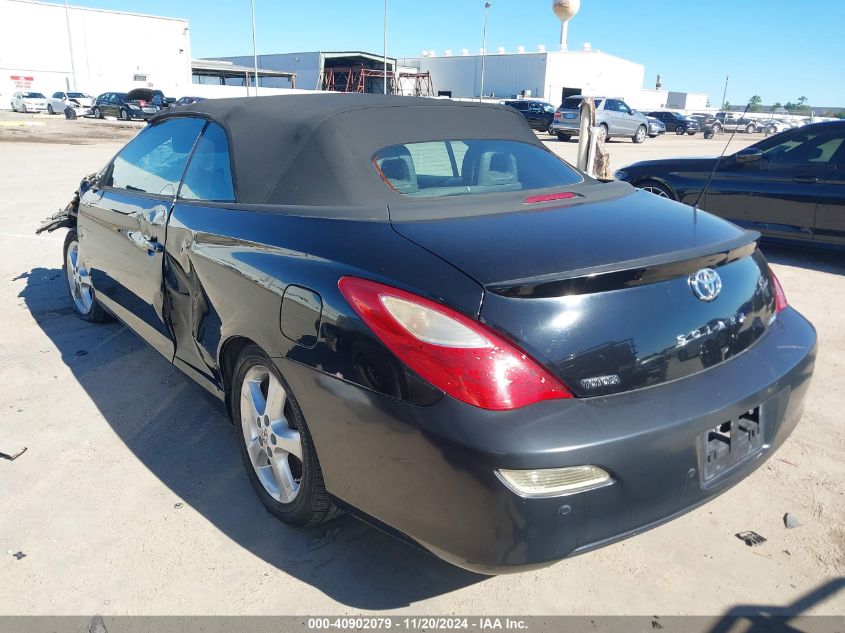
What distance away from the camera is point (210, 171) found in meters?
3.08

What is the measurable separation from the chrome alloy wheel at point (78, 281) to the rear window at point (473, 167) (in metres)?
2.89

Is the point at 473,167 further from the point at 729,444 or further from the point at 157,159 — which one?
the point at 157,159

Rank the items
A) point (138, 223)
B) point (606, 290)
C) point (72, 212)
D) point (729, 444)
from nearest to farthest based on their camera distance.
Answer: point (606, 290) → point (729, 444) → point (138, 223) → point (72, 212)

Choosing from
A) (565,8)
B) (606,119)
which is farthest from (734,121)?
(565,8)

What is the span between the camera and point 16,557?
2.47m

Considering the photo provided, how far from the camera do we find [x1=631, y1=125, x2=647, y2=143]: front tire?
95.0ft

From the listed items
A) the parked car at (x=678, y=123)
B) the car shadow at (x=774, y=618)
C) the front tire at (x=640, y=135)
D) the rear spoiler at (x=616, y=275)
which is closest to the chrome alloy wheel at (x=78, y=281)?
the rear spoiler at (x=616, y=275)

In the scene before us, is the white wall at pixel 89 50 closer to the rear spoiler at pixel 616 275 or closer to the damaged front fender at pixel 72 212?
the damaged front fender at pixel 72 212

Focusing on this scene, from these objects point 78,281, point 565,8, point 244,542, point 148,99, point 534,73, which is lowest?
point 244,542

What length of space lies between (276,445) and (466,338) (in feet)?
3.44

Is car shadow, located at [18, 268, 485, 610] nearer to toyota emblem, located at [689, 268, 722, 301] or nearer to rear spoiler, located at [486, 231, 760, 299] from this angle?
rear spoiler, located at [486, 231, 760, 299]

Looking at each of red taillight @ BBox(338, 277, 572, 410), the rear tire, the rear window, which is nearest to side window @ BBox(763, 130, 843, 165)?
the rear tire

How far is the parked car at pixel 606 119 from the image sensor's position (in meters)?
27.2

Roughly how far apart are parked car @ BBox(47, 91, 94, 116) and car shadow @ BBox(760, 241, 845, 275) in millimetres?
41907
